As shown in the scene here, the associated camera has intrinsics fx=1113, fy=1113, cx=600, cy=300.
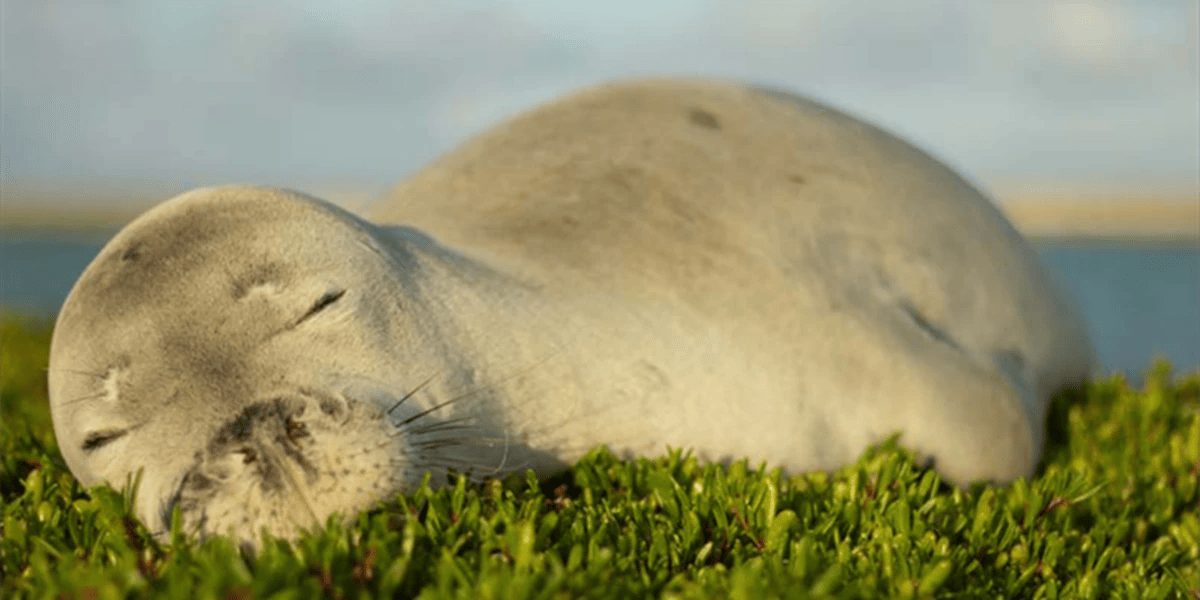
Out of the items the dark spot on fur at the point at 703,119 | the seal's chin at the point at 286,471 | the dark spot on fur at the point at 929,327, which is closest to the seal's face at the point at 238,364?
the seal's chin at the point at 286,471

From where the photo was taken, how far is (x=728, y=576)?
226cm

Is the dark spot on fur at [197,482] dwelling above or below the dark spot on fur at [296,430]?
below

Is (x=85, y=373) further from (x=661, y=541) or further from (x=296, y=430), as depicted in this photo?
(x=661, y=541)

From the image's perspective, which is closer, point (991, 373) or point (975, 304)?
point (991, 373)

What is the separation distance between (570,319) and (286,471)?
1.06 metres

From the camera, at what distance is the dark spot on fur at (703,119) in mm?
4152

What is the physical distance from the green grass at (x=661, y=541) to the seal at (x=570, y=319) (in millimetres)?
142

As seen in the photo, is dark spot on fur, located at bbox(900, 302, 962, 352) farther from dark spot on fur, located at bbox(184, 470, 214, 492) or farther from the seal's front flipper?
dark spot on fur, located at bbox(184, 470, 214, 492)

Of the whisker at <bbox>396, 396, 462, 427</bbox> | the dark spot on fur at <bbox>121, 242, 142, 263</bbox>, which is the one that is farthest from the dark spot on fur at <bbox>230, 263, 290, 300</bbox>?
the whisker at <bbox>396, 396, 462, 427</bbox>

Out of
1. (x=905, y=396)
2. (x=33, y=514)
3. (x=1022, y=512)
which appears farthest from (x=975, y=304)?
(x=33, y=514)

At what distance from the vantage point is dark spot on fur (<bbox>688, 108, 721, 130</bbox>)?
415cm

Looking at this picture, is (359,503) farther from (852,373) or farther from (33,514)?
(852,373)

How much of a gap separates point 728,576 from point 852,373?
1356mm

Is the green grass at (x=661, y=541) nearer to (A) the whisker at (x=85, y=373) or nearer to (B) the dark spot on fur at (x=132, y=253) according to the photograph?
(A) the whisker at (x=85, y=373)
